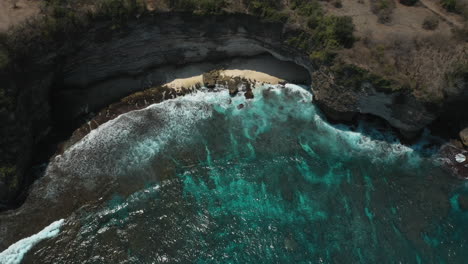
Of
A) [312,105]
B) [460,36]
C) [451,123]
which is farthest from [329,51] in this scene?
[451,123]

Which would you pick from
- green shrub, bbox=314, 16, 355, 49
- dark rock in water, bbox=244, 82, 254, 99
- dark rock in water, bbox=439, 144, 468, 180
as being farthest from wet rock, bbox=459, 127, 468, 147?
dark rock in water, bbox=244, 82, 254, 99

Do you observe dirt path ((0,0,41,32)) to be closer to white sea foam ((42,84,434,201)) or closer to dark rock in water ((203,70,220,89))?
white sea foam ((42,84,434,201))

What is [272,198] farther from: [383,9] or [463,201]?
[383,9]

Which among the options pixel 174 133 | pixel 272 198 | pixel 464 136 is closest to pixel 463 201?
pixel 464 136

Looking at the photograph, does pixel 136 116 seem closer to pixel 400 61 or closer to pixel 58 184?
pixel 58 184

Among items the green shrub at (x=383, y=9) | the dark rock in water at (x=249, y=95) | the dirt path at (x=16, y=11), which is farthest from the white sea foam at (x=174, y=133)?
the dirt path at (x=16, y=11)
